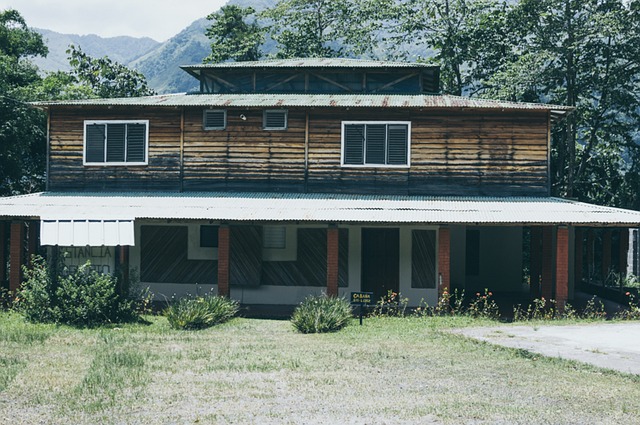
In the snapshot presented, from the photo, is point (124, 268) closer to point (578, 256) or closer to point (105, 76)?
point (578, 256)

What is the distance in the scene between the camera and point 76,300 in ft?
57.8

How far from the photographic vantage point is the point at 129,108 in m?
22.7

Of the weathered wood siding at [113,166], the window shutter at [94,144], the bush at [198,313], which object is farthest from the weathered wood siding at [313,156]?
the bush at [198,313]

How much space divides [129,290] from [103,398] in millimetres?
9424

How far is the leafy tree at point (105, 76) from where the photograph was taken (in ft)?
130

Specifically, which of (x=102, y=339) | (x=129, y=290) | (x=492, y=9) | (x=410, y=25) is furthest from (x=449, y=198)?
(x=492, y=9)

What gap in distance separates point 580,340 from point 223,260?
9301 mm

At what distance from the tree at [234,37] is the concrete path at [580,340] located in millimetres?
28645

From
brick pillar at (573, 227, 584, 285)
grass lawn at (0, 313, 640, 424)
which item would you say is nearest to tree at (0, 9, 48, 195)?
grass lawn at (0, 313, 640, 424)

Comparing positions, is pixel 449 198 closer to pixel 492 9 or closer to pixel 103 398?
pixel 103 398

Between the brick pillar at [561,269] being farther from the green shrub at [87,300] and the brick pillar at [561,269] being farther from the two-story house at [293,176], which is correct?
the green shrub at [87,300]

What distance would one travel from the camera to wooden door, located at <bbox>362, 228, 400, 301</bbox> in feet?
71.6

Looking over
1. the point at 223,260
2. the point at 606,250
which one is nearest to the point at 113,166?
the point at 223,260

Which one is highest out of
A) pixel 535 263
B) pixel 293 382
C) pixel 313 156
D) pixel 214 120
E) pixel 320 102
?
pixel 320 102
